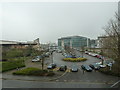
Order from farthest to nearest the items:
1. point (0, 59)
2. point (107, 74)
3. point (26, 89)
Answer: point (0, 59) < point (107, 74) < point (26, 89)

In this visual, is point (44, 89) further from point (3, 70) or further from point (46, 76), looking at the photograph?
point (3, 70)

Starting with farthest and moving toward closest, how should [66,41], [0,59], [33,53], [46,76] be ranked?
[66,41] → [33,53] → [0,59] → [46,76]

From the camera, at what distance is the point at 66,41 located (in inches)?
3115

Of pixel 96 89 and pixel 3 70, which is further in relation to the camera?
pixel 3 70

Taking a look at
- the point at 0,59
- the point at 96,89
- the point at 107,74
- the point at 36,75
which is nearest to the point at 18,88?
the point at 36,75

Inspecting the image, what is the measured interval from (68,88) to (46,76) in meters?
3.99

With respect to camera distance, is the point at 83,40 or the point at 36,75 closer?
the point at 36,75

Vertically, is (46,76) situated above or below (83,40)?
below

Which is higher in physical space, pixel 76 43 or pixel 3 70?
pixel 76 43

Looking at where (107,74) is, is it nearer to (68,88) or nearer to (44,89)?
(68,88)

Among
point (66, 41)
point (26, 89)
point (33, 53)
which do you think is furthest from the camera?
point (66, 41)

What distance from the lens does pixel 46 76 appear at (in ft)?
36.5

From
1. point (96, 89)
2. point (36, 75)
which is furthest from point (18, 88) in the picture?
point (96, 89)

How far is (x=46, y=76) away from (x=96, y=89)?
18.6 ft
